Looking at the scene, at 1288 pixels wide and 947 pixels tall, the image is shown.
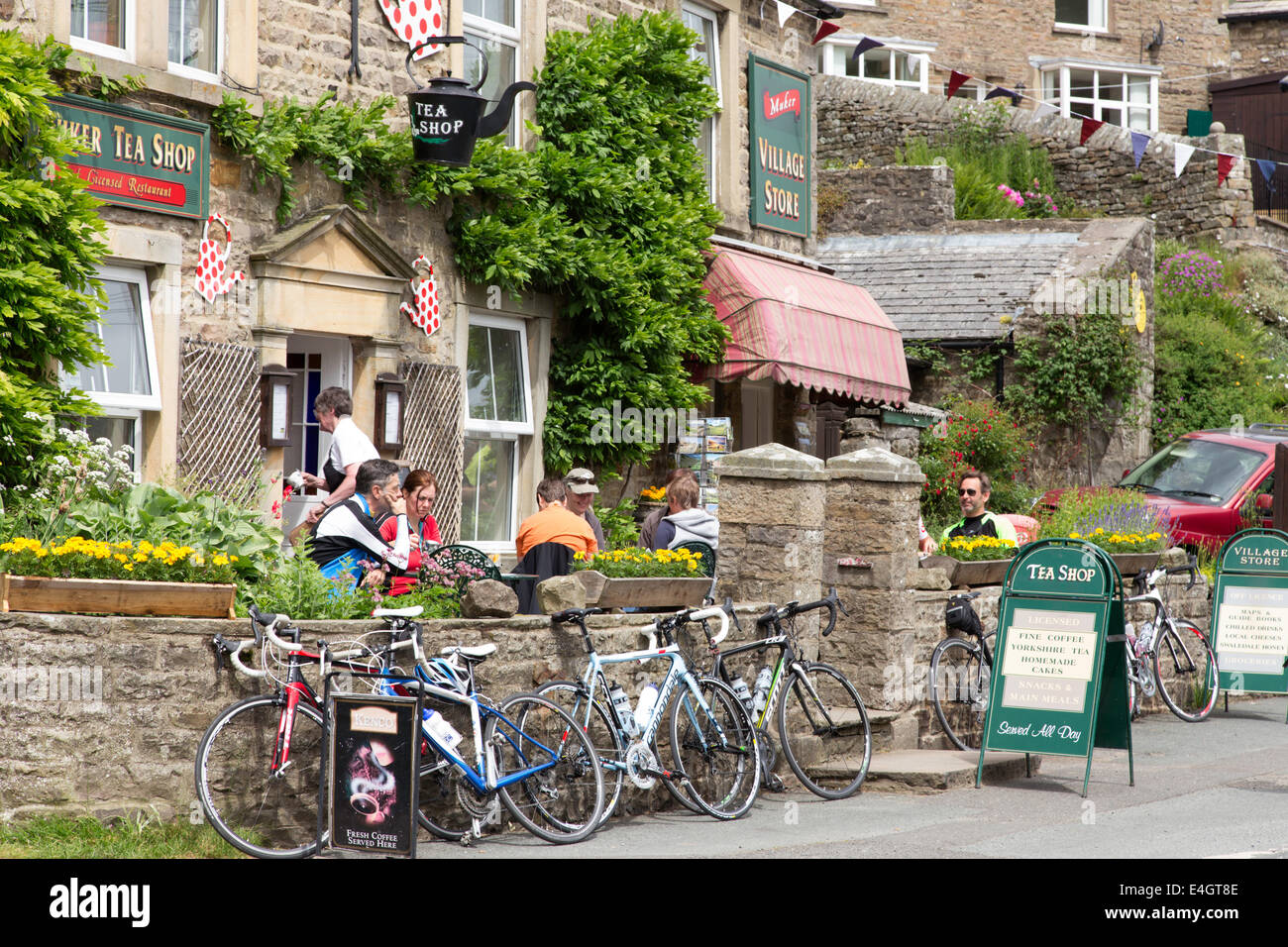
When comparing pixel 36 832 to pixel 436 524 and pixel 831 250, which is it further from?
pixel 831 250

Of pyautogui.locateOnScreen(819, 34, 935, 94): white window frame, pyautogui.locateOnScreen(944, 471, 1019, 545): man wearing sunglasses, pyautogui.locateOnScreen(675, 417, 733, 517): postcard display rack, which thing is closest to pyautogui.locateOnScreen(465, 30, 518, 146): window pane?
pyautogui.locateOnScreen(675, 417, 733, 517): postcard display rack

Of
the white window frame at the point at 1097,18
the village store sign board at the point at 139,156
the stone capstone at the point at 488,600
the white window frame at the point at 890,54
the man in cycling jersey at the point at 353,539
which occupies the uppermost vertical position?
the white window frame at the point at 1097,18

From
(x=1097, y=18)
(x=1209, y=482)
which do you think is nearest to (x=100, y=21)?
(x=1209, y=482)

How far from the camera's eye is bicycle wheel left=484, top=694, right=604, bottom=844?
705cm

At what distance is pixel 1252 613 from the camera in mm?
12133

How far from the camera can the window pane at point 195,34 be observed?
9.38 m

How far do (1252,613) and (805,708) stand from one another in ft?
17.4

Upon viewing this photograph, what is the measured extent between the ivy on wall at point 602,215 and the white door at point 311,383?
3.74 ft

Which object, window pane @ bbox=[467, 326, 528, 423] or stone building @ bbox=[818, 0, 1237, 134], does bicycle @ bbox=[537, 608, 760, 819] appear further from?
stone building @ bbox=[818, 0, 1237, 134]

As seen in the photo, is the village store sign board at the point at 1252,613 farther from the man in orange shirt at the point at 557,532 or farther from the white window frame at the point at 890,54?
the white window frame at the point at 890,54

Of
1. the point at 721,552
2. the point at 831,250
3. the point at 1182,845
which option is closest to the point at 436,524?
the point at 721,552

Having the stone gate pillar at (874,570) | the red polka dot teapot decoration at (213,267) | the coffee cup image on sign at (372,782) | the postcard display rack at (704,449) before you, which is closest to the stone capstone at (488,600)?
the coffee cup image on sign at (372,782)

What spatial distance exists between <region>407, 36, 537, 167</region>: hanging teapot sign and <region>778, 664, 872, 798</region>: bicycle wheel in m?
4.43
